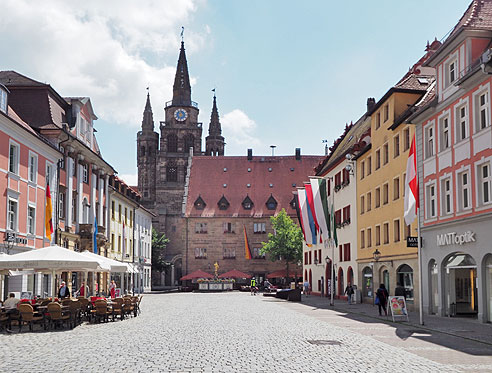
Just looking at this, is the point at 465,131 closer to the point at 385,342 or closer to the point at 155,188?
the point at 385,342

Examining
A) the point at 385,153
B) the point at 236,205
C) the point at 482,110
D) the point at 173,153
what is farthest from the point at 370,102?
the point at 173,153

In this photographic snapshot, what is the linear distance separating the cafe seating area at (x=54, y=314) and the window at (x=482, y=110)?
50.4 feet

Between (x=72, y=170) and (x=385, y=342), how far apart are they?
2871 centimetres

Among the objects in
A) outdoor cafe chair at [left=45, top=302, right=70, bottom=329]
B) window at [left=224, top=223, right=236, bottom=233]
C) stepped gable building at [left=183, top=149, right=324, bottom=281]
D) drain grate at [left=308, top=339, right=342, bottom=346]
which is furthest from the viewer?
window at [left=224, top=223, right=236, bottom=233]

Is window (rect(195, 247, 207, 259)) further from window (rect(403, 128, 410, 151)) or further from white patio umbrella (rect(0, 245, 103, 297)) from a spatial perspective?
white patio umbrella (rect(0, 245, 103, 297))

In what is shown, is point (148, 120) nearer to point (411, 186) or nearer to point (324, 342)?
point (411, 186)

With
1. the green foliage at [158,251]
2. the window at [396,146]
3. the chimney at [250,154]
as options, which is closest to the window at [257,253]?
the green foliage at [158,251]

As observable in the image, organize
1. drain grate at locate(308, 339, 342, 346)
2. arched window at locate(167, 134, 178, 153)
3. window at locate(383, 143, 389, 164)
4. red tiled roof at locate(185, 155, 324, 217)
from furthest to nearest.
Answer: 1. arched window at locate(167, 134, 178, 153)
2. red tiled roof at locate(185, 155, 324, 217)
3. window at locate(383, 143, 389, 164)
4. drain grate at locate(308, 339, 342, 346)

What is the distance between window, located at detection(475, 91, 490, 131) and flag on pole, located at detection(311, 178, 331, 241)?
1465cm

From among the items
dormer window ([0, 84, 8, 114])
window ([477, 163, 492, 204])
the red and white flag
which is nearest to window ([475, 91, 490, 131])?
window ([477, 163, 492, 204])

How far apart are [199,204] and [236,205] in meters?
5.14

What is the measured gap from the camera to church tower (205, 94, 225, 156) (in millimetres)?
114812

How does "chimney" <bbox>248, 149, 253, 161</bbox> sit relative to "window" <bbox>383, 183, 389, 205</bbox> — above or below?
above

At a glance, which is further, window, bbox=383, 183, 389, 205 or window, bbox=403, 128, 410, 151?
window, bbox=383, 183, 389, 205
